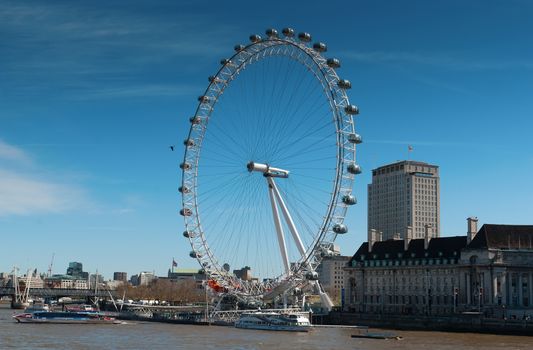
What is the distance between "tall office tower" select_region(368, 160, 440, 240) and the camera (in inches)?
6880

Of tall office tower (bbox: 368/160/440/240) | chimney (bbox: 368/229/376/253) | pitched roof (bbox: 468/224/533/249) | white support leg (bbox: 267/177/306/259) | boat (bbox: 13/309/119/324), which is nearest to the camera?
white support leg (bbox: 267/177/306/259)

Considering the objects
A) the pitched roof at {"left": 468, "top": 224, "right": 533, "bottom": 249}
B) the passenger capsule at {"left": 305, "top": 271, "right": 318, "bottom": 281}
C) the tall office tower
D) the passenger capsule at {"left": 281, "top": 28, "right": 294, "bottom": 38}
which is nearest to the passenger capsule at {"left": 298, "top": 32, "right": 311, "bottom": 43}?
the passenger capsule at {"left": 281, "top": 28, "right": 294, "bottom": 38}

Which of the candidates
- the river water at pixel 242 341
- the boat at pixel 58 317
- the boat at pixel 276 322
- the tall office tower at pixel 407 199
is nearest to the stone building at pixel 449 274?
the river water at pixel 242 341

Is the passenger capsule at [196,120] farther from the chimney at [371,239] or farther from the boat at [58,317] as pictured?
the chimney at [371,239]

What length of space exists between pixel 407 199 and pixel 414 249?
3163 inches

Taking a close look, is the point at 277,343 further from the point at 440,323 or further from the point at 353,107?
the point at 440,323

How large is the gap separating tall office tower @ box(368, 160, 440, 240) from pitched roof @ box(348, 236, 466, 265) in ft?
232

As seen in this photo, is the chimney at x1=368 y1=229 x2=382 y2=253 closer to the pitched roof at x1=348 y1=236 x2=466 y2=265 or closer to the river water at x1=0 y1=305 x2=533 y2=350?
the pitched roof at x1=348 y1=236 x2=466 y2=265

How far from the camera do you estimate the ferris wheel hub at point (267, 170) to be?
63.7 metres

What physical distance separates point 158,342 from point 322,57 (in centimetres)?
2438

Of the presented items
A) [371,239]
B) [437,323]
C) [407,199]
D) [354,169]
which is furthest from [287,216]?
[407,199]

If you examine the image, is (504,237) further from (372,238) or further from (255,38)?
(255,38)

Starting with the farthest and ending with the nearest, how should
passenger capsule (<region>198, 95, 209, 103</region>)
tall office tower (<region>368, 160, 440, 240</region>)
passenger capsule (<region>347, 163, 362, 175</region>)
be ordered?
tall office tower (<region>368, 160, 440, 240</region>) → passenger capsule (<region>198, 95, 209, 103</region>) → passenger capsule (<region>347, 163, 362, 175</region>)

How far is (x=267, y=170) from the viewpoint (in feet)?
212
